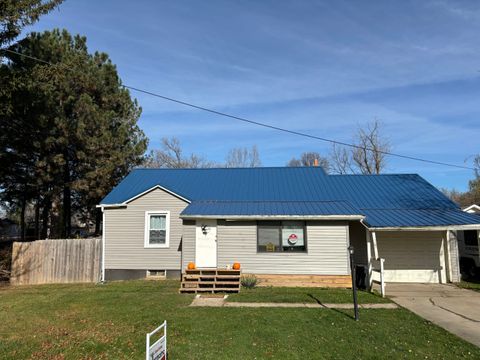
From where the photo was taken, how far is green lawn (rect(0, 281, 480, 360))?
638 centimetres

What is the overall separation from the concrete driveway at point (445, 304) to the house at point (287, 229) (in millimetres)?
1373

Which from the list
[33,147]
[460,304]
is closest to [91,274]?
[33,147]

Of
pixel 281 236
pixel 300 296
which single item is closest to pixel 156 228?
pixel 281 236

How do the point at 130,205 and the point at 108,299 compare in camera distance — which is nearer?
the point at 108,299

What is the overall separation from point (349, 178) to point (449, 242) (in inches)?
224

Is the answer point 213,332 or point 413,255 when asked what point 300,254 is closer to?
point 413,255

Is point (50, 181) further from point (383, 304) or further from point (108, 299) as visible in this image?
point (383, 304)

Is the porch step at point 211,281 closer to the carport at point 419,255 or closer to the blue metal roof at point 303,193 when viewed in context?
the blue metal roof at point 303,193

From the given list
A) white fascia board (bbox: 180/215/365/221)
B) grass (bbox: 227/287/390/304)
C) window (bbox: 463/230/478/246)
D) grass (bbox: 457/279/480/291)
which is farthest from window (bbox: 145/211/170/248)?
window (bbox: 463/230/478/246)

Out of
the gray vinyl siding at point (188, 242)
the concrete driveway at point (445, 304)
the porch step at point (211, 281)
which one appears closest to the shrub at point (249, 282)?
the porch step at point (211, 281)

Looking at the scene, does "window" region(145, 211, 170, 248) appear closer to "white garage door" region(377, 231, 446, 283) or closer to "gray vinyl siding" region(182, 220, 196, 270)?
"gray vinyl siding" region(182, 220, 196, 270)

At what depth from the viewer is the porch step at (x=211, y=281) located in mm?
12109

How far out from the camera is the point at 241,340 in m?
7.00

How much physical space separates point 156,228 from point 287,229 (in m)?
5.97
